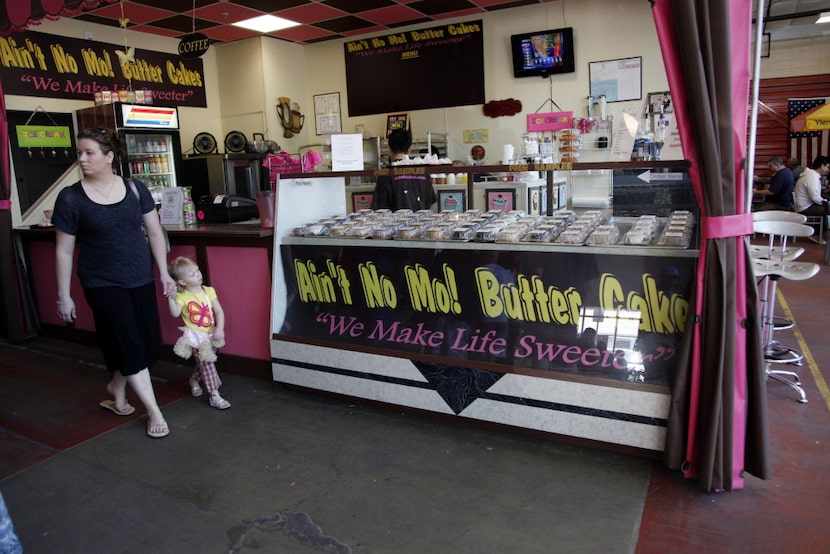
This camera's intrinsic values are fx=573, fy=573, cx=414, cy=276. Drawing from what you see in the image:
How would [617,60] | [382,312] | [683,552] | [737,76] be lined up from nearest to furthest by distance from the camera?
1. [683,552]
2. [737,76]
3. [382,312]
4. [617,60]

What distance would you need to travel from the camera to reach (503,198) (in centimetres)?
591

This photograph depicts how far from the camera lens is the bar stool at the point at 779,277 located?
11.8ft

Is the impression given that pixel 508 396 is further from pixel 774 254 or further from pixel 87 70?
pixel 87 70

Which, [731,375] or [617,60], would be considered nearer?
[731,375]

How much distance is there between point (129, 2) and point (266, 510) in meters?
6.52

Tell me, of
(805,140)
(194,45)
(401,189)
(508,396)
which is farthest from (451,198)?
(805,140)

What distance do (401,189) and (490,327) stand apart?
203 cm

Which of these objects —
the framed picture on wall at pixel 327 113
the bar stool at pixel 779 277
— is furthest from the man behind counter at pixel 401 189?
the framed picture on wall at pixel 327 113

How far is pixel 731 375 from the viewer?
2.29 metres

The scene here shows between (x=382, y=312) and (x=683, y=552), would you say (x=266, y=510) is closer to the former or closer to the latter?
(x=382, y=312)

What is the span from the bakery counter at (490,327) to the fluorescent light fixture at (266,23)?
5.03m

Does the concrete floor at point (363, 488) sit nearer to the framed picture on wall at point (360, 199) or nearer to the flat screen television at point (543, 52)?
the framed picture on wall at point (360, 199)

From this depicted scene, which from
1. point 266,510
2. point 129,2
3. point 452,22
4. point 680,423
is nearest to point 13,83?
→ point 129,2

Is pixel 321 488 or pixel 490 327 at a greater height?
pixel 490 327
